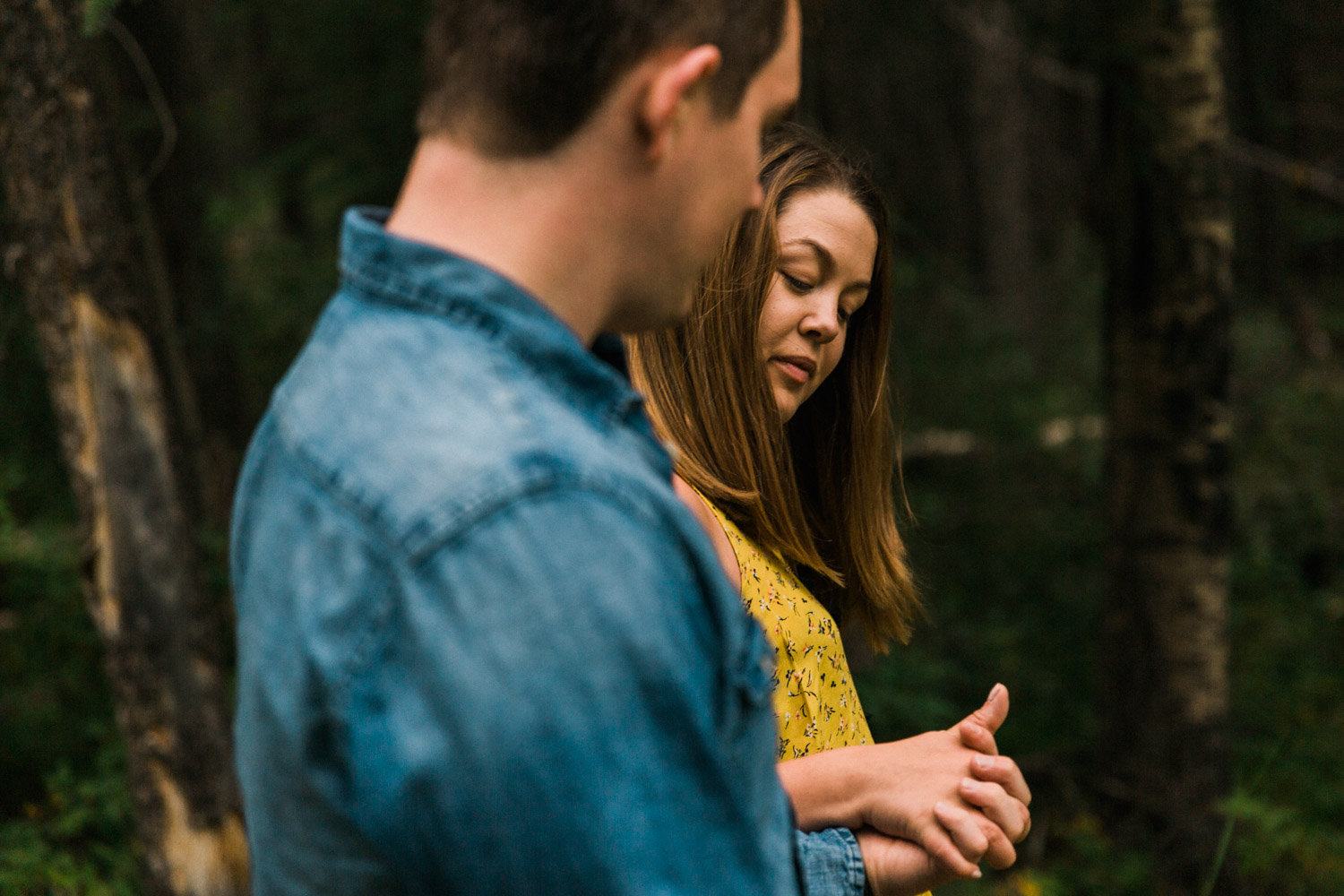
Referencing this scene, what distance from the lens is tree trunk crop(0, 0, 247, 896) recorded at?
3215mm

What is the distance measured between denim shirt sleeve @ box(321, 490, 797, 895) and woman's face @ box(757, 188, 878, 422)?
45.9 inches

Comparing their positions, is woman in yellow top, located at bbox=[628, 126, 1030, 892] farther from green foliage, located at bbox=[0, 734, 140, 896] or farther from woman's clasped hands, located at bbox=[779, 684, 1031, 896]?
green foliage, located at bbox=[0, 734, 140, 896]

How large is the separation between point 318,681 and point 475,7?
0.57m

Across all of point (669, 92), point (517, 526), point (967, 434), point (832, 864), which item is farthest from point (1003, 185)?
point (517, 526)

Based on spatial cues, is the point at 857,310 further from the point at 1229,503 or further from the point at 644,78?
the point at 1229,503

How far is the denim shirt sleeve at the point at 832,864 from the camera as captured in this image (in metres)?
1.46

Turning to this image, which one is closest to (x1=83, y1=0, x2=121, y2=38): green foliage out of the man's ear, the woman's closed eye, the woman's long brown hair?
the woman's long brown hair

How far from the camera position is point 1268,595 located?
737 cm

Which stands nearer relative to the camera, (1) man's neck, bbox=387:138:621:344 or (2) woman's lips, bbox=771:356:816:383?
(1) man's neck, bbox=387:138:621:344

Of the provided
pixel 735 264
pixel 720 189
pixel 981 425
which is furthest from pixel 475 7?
pixel 981 425

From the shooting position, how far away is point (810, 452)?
2.32 m

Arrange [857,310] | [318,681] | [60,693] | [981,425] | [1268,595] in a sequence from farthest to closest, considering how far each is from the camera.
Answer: [981,425], [1268,595], [60,693], [857,310], [318,681]

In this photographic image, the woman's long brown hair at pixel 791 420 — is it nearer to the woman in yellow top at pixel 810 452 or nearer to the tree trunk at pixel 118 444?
the woman in yellow top at pixel 810 452

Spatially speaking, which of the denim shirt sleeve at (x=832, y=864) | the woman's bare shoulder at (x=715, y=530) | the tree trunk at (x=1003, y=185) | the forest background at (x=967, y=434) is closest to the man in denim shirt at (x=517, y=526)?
the denim shirt sleeve at (x=832, y=864)
